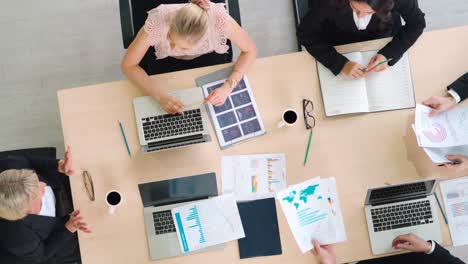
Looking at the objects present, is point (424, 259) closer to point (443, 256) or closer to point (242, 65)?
point (443, 256)

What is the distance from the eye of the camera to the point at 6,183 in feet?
5.09

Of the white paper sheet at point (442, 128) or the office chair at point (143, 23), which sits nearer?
the white paper sheet at point (442, 128)

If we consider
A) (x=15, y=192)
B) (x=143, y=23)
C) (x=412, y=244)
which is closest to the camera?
(x=15, y=192)

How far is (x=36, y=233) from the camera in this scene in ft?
5.54

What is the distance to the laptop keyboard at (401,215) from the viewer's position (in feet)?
5.50

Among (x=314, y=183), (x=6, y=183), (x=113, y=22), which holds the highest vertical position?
(x=113, y=22)

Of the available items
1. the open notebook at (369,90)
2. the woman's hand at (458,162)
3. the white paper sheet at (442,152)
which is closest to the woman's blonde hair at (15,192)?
the open notebook at (369,90)

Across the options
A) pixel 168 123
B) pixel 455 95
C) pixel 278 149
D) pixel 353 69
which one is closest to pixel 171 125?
pixel 168 123

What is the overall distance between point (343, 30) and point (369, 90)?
36 centimetres

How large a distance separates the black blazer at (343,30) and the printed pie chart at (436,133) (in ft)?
1.04

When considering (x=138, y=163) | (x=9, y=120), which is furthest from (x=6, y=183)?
(x=9, y=120)

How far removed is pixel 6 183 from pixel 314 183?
1192 millimetres

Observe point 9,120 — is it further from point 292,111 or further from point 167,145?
point 292,111

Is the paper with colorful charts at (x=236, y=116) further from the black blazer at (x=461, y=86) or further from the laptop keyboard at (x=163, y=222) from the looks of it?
the black blazer at (x=461, y=86)
